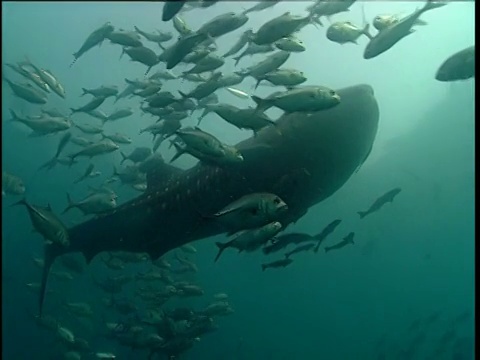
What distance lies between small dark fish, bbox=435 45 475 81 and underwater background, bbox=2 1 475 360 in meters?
8.10

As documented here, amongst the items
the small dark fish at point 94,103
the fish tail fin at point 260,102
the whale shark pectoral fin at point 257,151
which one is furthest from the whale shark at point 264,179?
the small dark fish at point 94,103

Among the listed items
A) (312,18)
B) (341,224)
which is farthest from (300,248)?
(341,224)

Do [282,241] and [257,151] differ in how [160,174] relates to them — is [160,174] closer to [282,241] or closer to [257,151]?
[257,151]

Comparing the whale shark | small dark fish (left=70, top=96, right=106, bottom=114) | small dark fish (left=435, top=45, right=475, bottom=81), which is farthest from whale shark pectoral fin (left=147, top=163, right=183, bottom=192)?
small dark fish (left=435, top=45, right=475, bottom=81)

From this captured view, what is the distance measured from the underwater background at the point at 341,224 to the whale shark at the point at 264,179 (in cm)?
775

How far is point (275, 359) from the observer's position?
131 ft

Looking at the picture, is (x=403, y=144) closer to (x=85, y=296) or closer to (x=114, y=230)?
(x=85, y=296)

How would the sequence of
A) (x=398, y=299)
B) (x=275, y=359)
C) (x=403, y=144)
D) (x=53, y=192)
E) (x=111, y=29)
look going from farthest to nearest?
(x=398, y=299), (x=275, y=359), (x=403, y=144), (x=53, y=192), (x=111, y=29)

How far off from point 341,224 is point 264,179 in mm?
37932

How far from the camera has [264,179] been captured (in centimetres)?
575

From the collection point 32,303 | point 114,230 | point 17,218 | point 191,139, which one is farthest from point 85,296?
point 191,139

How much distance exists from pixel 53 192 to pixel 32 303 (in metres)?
7.04

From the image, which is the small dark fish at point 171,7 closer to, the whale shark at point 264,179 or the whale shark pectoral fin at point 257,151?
the whale shark at point 264,179

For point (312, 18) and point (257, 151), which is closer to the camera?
point (257, 151)
